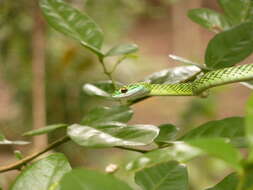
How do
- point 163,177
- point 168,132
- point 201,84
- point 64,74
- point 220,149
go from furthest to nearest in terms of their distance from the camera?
point 64,74 → point 201,84 → point 168,132 → point 163,177 → point 220,149

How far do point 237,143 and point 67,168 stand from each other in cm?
23

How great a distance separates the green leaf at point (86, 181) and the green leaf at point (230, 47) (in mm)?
476

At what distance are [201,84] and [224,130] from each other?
28cm

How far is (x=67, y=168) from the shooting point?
604mm

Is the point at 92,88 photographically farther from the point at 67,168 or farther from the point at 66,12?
the point at 67,168

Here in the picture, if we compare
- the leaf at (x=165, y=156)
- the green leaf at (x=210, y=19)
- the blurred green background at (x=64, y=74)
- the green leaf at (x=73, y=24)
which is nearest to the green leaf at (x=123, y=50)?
the green leaf at (x=73, y=24)

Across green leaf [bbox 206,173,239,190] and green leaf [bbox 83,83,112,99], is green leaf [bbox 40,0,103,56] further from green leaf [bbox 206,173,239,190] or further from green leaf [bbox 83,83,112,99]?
green leaf [bbox 206,173,239,190]

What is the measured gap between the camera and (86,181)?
1.42 ft

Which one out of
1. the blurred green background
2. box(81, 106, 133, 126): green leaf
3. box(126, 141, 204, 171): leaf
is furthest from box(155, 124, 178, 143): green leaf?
the blurred green background

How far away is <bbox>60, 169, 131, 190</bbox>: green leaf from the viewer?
429mm

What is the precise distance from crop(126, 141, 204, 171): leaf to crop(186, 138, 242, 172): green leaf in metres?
0.02

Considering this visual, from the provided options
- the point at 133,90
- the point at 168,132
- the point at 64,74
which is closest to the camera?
the point at 168,132

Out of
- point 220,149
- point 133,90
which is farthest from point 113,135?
point 133,90

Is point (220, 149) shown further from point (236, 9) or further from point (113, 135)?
point (236, 9)
